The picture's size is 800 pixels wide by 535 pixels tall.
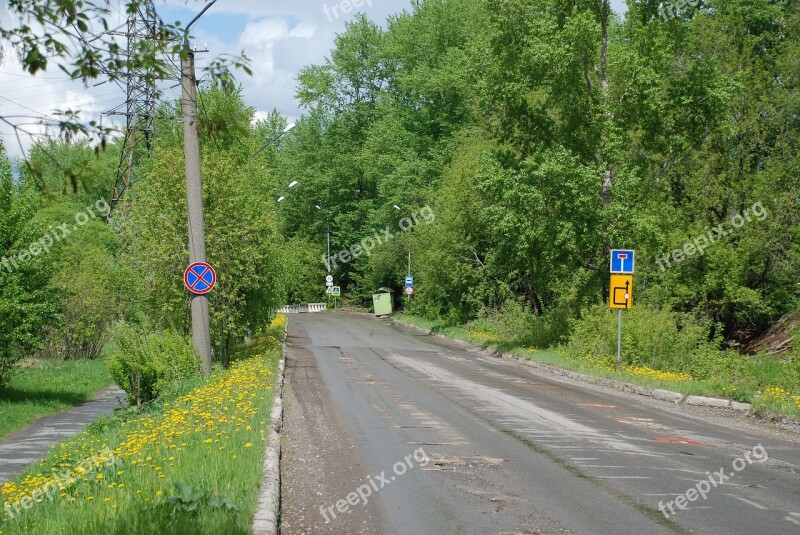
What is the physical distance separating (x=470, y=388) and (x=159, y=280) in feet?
29.0

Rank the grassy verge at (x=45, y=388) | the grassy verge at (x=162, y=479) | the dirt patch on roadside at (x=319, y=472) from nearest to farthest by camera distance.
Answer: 1. the grassy verge at (x=162, y=479)
2. the dirt patch on roadside at (x=319, y=472)
3. the grassy verge at (x=45, y=388)

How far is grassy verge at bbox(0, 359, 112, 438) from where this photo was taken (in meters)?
20.6

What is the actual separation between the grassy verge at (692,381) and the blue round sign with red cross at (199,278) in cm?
1025

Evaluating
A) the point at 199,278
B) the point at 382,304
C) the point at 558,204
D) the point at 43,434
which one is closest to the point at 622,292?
the point at 558,204

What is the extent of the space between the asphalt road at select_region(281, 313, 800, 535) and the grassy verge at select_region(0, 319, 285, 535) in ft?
2.16

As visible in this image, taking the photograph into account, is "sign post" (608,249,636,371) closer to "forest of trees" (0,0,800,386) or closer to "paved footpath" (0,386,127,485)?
→ "forest of trees" (0,0,800,386)

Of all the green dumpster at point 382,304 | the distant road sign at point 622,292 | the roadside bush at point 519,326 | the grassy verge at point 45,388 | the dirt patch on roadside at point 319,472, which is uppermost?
the distant road sign at point 622,292

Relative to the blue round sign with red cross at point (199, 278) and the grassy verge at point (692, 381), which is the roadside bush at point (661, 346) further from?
the blue round sign with red cross at point (199, 278)

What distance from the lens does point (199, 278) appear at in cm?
1633

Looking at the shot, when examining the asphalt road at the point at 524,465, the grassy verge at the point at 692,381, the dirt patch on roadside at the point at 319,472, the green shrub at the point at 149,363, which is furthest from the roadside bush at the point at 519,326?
the dirt patch on roadside at the point at 319,472

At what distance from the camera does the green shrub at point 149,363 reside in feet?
54.0

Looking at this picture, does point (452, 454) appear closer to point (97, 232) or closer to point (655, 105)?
point (655, 105)

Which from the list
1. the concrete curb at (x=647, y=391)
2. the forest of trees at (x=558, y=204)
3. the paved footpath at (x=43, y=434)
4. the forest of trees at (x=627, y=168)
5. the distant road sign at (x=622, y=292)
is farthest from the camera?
the forest of trees at (x=627, y=168)

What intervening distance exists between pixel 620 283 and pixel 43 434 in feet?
49.0
